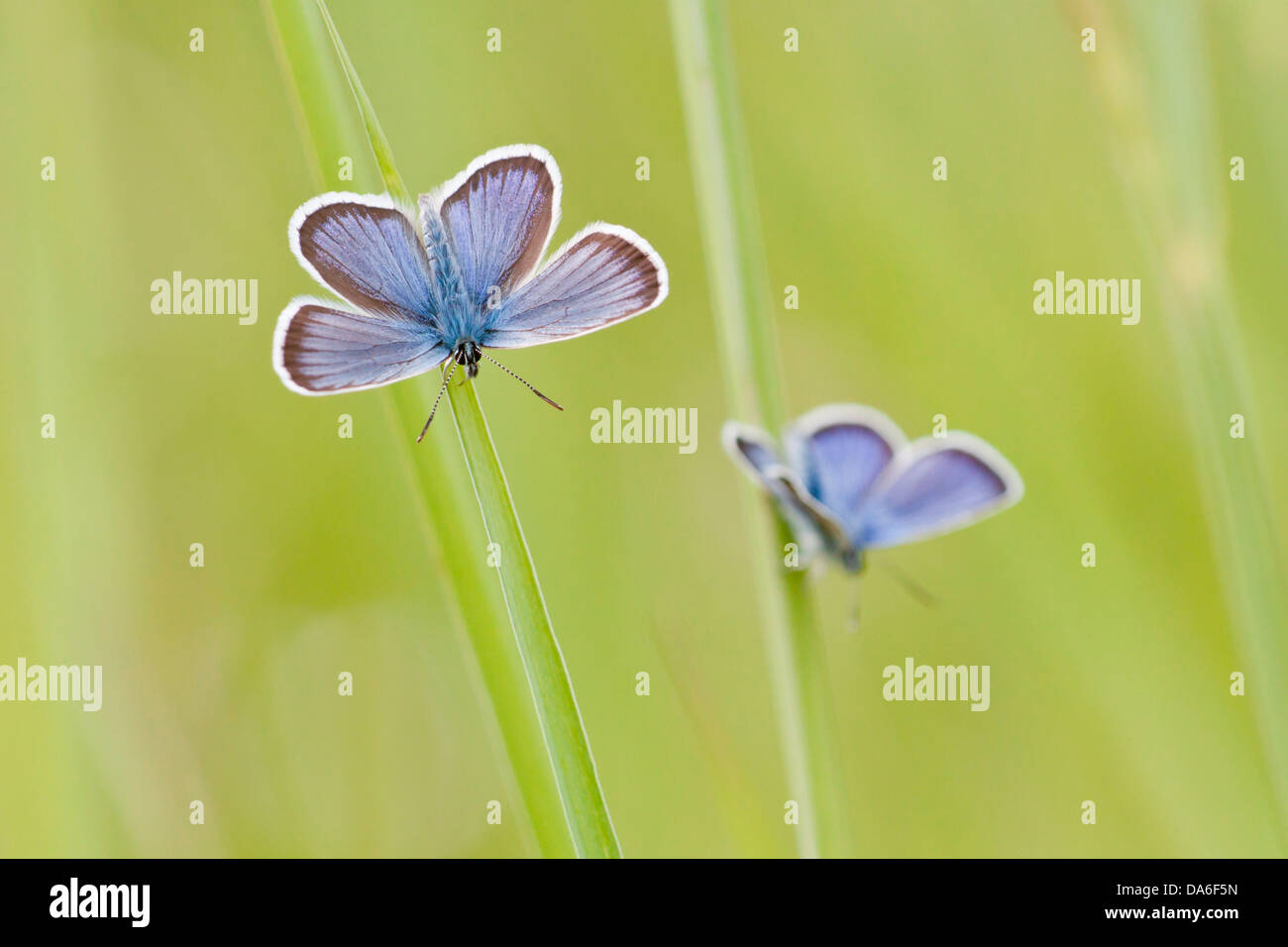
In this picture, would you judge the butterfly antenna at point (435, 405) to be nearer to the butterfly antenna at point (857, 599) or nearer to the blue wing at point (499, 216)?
the blue wing at point (499, 216)

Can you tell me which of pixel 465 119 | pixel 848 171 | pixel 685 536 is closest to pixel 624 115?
pixel 465 119

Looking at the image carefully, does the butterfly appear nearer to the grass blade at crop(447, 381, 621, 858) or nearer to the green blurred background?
the grass blade at crop(447, 381, 621, 858)

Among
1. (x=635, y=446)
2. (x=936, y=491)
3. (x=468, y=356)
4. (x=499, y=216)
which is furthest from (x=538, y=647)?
(x=635, y=446)

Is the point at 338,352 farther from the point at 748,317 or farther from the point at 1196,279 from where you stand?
the point at 1196,279

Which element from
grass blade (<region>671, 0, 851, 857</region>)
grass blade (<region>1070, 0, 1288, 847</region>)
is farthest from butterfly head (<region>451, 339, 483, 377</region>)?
grass blade (<region>1070, 0, 1288, 847</region>)

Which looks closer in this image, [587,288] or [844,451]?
[587,288]

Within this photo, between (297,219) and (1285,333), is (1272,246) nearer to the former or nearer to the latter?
(1285,333)

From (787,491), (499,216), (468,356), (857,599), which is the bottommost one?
(857,599)

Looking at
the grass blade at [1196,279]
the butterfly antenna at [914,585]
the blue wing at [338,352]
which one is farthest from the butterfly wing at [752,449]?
the butterfly antenna at [914,585]
